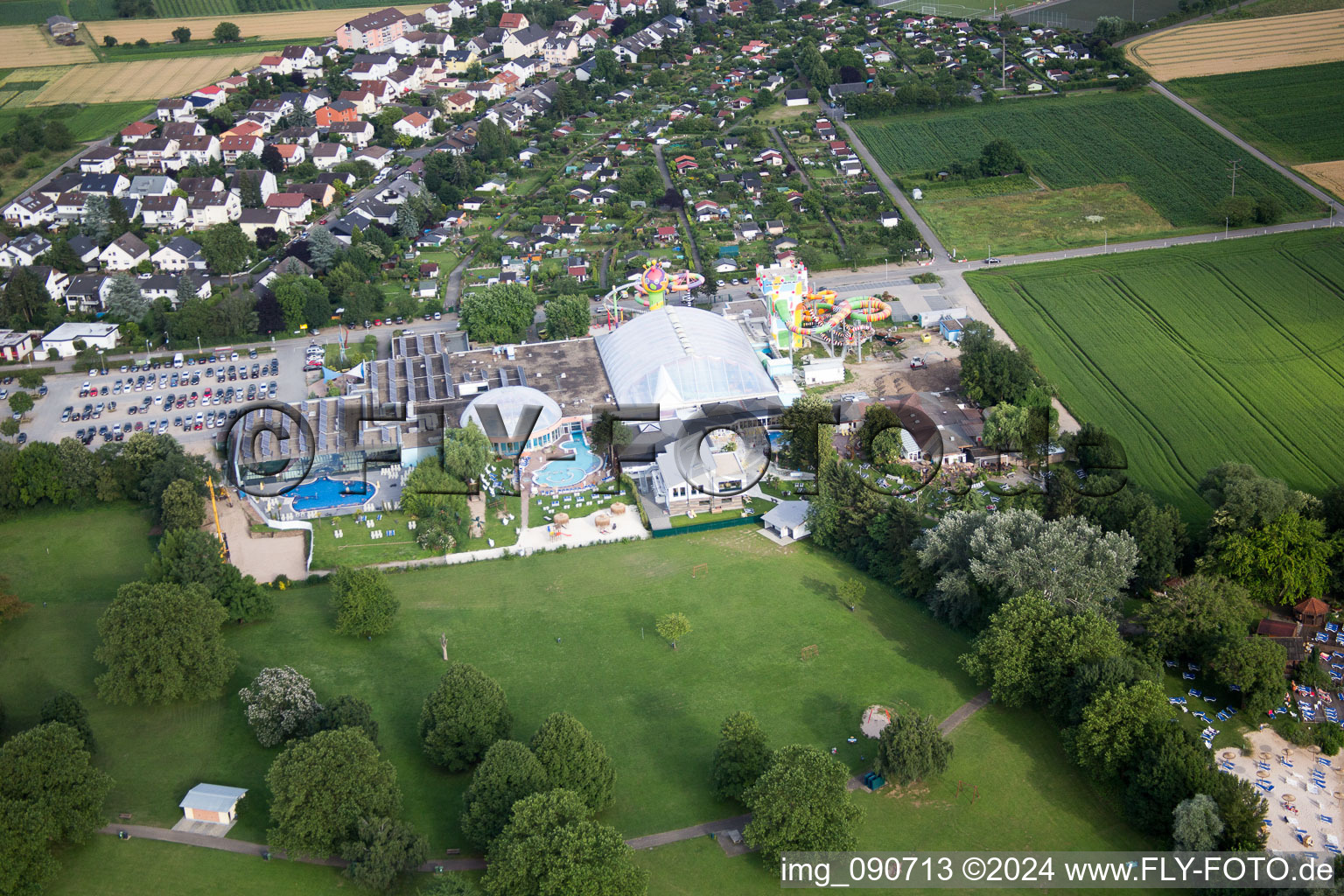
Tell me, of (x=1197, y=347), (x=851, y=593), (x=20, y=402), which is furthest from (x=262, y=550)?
(x=1197, y=347)

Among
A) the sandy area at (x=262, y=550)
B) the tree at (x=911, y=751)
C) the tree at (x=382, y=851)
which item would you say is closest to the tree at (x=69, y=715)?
the sandy area at (x=262, y=550)

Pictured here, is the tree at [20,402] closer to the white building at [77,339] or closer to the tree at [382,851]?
the white building at [77,339]

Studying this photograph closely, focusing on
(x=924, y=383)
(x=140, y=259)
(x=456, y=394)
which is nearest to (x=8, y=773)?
(x=456, y=394)

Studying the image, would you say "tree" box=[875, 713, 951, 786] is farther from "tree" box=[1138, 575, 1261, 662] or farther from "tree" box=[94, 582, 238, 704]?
"tree" box=[94, 582, 238, 704]

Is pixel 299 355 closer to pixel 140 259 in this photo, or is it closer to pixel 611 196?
pixel 140 259

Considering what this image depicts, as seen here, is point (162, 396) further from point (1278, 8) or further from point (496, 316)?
point (1278, 8)

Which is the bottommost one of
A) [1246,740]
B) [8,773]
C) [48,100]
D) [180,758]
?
[1246,740]
